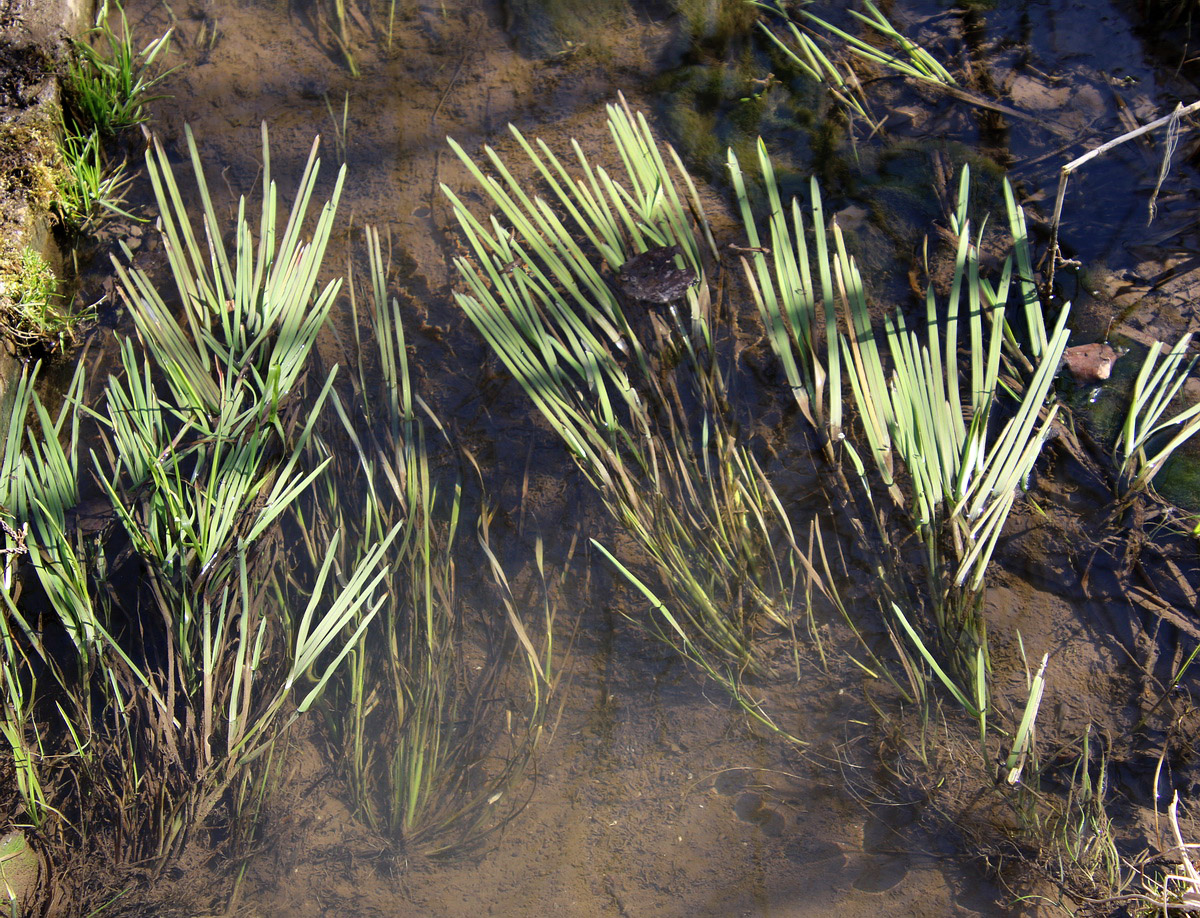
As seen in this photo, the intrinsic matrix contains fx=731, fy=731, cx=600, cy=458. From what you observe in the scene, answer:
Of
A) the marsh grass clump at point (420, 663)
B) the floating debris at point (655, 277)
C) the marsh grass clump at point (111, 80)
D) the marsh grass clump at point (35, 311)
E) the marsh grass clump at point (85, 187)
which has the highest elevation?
the marsh grass clump at point (111, 80)

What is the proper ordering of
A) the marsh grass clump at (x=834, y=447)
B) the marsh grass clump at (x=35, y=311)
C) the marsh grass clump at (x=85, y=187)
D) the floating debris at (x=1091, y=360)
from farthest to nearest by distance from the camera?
1. the marsh grass clump at (x=85, y=187)
2. the marsh grass clump at (x=35, y=311)
3. the floating debris at (x=1091, y=360)
4. the marsh grass clump at (x=834, y=447)

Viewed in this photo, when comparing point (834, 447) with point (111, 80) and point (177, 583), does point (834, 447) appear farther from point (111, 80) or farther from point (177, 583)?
point (111, 80)

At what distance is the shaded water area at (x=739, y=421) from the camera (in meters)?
1.42

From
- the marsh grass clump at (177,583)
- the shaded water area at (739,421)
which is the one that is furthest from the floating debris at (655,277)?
the marsh grass clump at (177,583)

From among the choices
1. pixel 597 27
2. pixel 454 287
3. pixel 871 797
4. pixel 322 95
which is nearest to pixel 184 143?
pixel 322 95

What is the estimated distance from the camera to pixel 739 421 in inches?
63.9

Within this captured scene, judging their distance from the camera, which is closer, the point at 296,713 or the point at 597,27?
the point at 296,713

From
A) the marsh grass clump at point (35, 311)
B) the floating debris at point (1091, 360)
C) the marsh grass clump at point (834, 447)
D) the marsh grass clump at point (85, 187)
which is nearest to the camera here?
the marsh grass clump at point (834, 447)

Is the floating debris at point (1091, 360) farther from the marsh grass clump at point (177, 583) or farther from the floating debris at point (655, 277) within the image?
the marsh grass clump at point (177, 583)

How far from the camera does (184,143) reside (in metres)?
1.98

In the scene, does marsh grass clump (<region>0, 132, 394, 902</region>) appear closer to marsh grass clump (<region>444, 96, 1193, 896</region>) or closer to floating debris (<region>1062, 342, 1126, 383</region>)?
marsh grass clump (<region>444, 96, 1193, 896</region>)

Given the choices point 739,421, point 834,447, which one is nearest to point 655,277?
point 739,421

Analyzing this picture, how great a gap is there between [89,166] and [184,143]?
0.79 feet

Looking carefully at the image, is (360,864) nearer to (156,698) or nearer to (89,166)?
(156,698)
